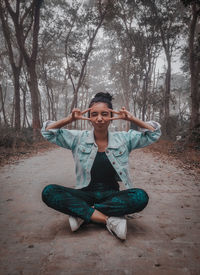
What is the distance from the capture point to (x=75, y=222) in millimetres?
1813

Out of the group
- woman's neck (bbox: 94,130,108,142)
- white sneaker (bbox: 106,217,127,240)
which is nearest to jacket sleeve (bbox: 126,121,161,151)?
woman's neck (bbox: 94,130,108,142)

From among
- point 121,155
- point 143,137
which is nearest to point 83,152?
point 121,155

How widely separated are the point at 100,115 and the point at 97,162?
1.90 ft

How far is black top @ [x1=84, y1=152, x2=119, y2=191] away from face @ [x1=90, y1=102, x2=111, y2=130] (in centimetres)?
39

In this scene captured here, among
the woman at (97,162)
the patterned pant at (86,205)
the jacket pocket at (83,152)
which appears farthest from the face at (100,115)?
the patterned pant at (86,205)

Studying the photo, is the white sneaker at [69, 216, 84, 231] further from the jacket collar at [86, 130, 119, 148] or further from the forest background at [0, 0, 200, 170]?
the forest background at [0, 0, 200, 170]

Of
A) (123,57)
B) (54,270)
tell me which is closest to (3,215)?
(54,270)

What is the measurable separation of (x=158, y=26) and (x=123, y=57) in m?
8.62

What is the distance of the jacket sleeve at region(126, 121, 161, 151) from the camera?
2.13 meters

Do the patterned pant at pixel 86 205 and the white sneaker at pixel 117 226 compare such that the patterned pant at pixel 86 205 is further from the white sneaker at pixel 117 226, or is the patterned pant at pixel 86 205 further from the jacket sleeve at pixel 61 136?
the jacket sleeve at pixel 61 136

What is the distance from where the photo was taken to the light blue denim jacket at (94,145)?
212 cm

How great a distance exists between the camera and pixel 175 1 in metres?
11.8

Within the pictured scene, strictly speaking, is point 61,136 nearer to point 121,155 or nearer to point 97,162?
point 97,162

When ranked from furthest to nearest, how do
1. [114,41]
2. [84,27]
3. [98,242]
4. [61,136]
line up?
[114,41]
[84,27]
[61,136]
[98,242]
